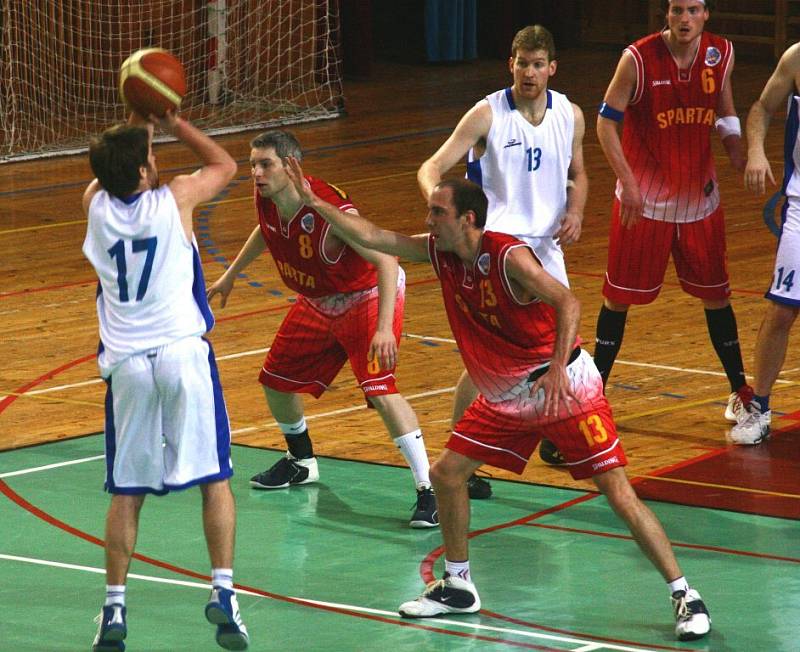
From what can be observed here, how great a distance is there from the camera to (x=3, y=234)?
12.6 metres

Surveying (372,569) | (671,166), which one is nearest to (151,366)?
(372,569)

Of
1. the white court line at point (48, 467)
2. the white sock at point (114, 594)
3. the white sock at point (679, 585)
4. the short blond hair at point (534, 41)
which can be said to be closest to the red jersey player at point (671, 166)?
the short blond hair at point (534, 41)

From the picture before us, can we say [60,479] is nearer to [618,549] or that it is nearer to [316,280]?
[316,280]

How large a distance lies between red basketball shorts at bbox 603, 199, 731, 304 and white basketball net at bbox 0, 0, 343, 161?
31.0 ft

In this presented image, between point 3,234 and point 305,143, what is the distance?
4.63 metres

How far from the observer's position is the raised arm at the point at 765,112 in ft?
22.8

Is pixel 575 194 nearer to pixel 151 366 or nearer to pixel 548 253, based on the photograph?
pixel 548 253

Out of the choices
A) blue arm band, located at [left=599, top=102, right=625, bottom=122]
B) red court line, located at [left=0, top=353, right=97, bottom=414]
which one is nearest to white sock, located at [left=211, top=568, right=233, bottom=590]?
blue arm band, located at [left=599, top=102, right=625, bottom=122]

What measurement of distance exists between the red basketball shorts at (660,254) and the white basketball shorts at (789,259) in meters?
0.37

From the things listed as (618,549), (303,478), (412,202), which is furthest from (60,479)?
(412,202)

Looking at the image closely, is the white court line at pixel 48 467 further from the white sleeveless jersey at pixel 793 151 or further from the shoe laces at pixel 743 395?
the white sleeveless jersey at pixel 793 151

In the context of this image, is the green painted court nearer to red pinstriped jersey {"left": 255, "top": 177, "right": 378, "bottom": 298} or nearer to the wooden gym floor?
the wooden gym floor

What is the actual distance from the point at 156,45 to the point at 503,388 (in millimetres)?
13569

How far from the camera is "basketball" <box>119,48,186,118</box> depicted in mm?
5082
